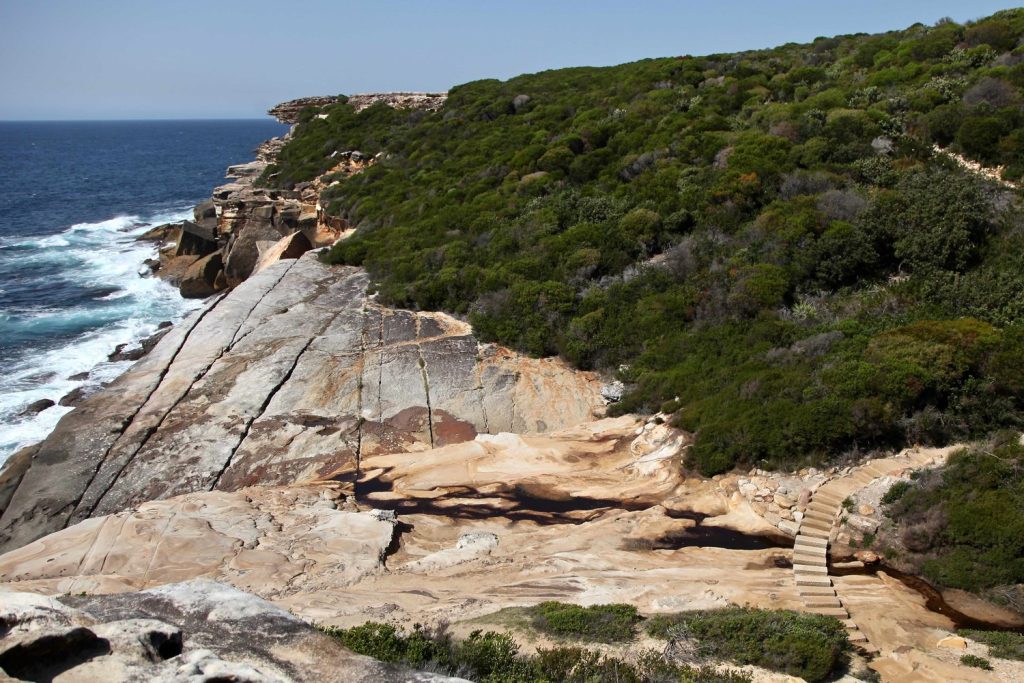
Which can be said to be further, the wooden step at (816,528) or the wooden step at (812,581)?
the wooden step at (816,528)

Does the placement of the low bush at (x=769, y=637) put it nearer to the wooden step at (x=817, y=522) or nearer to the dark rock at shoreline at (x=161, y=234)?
the wooden step at (x=817, y=522)

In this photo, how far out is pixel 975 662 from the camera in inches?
361

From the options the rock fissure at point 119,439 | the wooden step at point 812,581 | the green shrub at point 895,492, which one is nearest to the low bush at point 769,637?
the wooden step at point 812,581

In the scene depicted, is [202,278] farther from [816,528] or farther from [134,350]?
[816,528]

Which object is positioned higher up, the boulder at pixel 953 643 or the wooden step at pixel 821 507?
the wooden step at pixel 821 507

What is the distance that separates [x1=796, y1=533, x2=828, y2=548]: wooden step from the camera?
12.0m

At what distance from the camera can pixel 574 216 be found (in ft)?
88.6

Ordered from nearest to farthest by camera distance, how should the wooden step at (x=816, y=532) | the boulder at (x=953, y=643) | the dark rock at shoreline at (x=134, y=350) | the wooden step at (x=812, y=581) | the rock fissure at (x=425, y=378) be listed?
the boulder at (x=953, y=643) → the wooden step at (x=812, y=581) → the wooden step at (x=816, y=532) → the rock fissure at (x=425, y=378) → the dark rock at shoreline at (x=134, y=350)

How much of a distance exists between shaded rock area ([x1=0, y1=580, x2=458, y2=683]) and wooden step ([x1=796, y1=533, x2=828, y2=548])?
26.0 ft

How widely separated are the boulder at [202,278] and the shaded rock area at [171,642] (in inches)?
1246

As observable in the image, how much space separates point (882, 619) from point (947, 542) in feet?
7.61

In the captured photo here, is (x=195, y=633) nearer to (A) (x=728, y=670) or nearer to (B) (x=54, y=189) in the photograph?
(A) (x=728, y=670)

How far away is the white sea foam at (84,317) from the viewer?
23.6m

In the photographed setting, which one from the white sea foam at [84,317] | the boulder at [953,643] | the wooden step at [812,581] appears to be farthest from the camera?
the white sea foam at [84,317]
